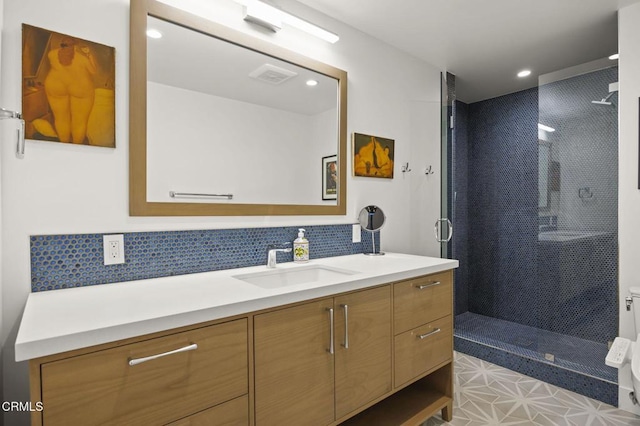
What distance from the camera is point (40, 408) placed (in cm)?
79

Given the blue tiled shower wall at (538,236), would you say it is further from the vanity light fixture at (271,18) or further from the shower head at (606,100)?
the vanity light fixture at (271,18)

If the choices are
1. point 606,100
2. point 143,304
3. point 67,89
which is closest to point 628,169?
point 606,100

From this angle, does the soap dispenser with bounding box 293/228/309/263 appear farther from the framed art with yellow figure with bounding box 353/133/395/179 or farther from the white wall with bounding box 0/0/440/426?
the framed art with yellow figure with bounding box 353/133/395/179

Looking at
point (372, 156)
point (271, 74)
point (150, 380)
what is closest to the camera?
point (150, 380)

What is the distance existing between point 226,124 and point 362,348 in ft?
4.03

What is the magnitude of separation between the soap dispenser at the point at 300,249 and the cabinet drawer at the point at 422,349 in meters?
0.65

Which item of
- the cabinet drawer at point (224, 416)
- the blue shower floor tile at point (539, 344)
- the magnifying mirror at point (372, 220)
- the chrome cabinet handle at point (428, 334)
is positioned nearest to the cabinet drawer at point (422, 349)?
the chrome cabinet handle at point (428, 334)

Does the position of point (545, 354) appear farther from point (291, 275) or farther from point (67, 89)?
point (67, 89)

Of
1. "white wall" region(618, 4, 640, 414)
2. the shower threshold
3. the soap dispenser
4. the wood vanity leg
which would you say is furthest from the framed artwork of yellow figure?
the shower threshold

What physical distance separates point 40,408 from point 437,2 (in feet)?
8.19

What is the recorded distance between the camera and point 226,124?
5.60 feet

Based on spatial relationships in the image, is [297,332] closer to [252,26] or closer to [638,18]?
[252,26]

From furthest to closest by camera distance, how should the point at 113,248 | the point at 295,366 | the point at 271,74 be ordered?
the point at 271,74 < the point at 113,248 < the point at 295,366

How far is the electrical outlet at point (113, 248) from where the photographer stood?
4.49ft
